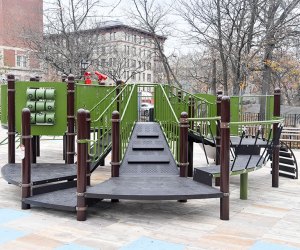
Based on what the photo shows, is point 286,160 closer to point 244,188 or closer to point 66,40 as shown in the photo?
point 244,188

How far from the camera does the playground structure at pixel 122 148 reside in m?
5.82

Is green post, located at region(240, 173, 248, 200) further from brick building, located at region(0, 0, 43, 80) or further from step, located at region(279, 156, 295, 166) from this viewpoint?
brick building, located at region(0, 0, 43, 80)

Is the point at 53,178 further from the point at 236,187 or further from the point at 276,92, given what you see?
the point at 276,92

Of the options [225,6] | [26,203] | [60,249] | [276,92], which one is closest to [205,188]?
[60,249]

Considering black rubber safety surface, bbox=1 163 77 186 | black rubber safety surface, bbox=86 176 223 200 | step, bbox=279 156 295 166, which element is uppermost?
black rubber safety surface, bbox=86 176 223 200

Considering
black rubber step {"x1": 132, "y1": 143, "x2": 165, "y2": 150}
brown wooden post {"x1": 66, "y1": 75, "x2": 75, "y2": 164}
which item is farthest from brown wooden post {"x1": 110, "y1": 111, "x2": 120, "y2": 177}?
brown wooden post {"x1": 66, "y1": 75, "x2": 75, "y2": 164}

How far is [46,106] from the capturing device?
8.95 m

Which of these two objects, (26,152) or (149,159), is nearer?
(26,152)

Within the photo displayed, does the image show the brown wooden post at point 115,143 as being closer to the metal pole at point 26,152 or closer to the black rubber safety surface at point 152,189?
the black rubber safety surface at point 152,189

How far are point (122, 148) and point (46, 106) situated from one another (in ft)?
7.10

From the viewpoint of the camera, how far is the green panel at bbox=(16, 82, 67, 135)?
29.4 feet

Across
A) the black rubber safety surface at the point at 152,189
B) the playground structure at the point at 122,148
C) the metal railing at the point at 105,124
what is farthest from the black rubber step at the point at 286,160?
the black rubber safety surface at the point at 152,189

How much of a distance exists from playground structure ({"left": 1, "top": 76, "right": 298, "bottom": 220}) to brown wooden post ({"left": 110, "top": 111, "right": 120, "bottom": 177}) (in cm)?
2

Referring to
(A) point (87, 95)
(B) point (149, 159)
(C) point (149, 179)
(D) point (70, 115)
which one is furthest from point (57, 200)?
(A) point (87, 95)
